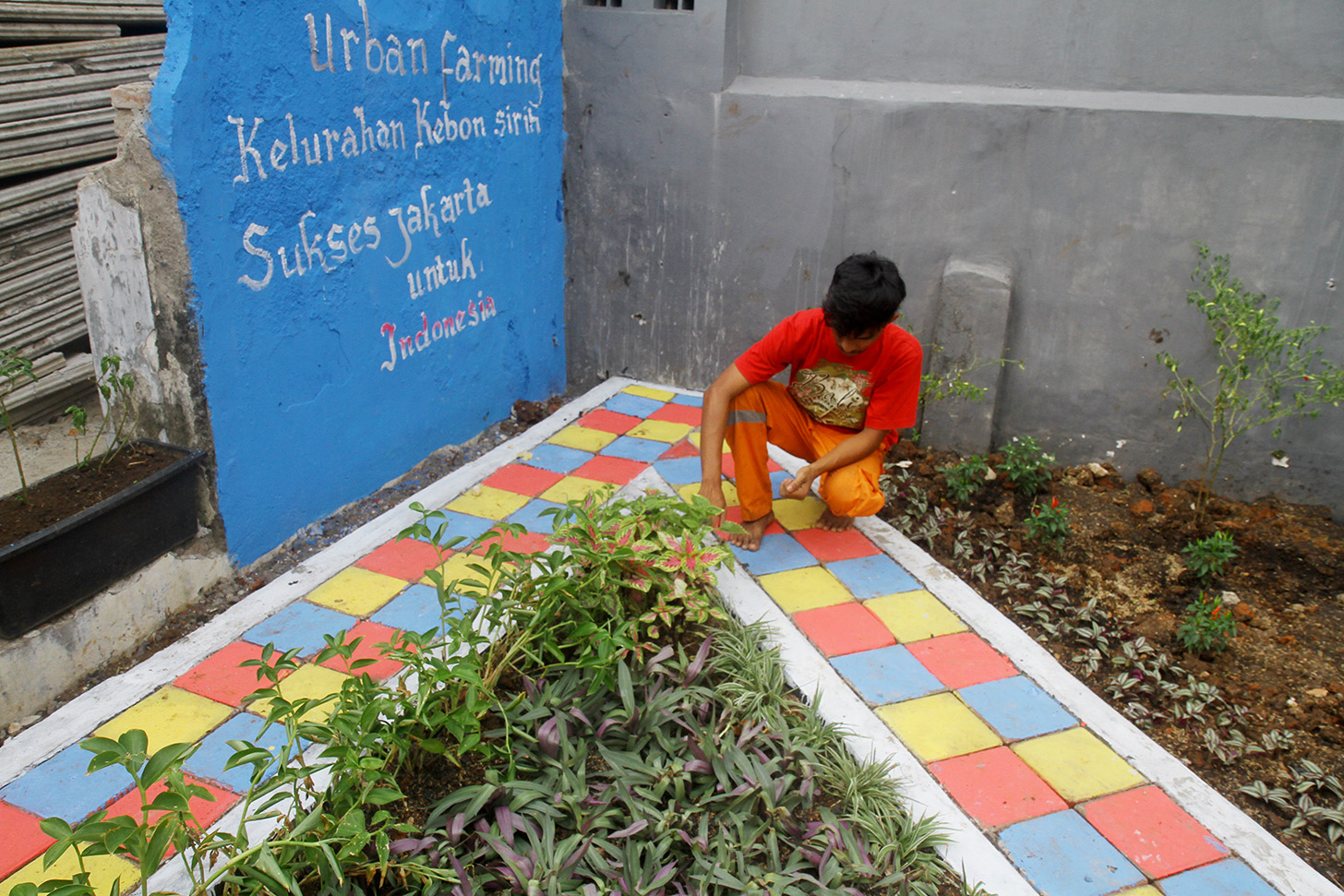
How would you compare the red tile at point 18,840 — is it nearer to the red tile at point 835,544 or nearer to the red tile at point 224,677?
the red tile at point 224,677

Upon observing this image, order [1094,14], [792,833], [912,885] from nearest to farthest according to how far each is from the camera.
A: [912,885]
[792,833]
[1094,14]

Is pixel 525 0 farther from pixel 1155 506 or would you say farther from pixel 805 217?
pixel 1155 506

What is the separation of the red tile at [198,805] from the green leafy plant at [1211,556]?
10.7ft

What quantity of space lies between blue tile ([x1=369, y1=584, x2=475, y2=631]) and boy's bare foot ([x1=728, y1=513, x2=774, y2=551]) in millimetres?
1037

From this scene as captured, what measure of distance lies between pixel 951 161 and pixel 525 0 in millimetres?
2258

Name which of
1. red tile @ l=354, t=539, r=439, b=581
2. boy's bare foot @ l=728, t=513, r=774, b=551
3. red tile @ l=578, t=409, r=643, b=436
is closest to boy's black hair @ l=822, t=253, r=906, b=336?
boy's bare foot @ l=728, t=513, r=774, b=551

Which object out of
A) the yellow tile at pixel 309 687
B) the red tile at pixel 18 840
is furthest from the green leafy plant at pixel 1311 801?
the red tile at pixel 18 840

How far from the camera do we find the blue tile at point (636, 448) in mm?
4363

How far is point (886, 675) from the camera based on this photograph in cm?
283

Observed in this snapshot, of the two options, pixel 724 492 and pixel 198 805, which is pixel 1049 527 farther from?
pixel 198 805

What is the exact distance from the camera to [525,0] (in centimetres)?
454

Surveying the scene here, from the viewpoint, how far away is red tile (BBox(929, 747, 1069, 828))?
2.34 metres

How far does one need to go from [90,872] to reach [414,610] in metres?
1.20

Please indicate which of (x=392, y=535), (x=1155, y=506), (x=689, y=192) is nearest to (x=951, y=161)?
(x=689, y=192)
